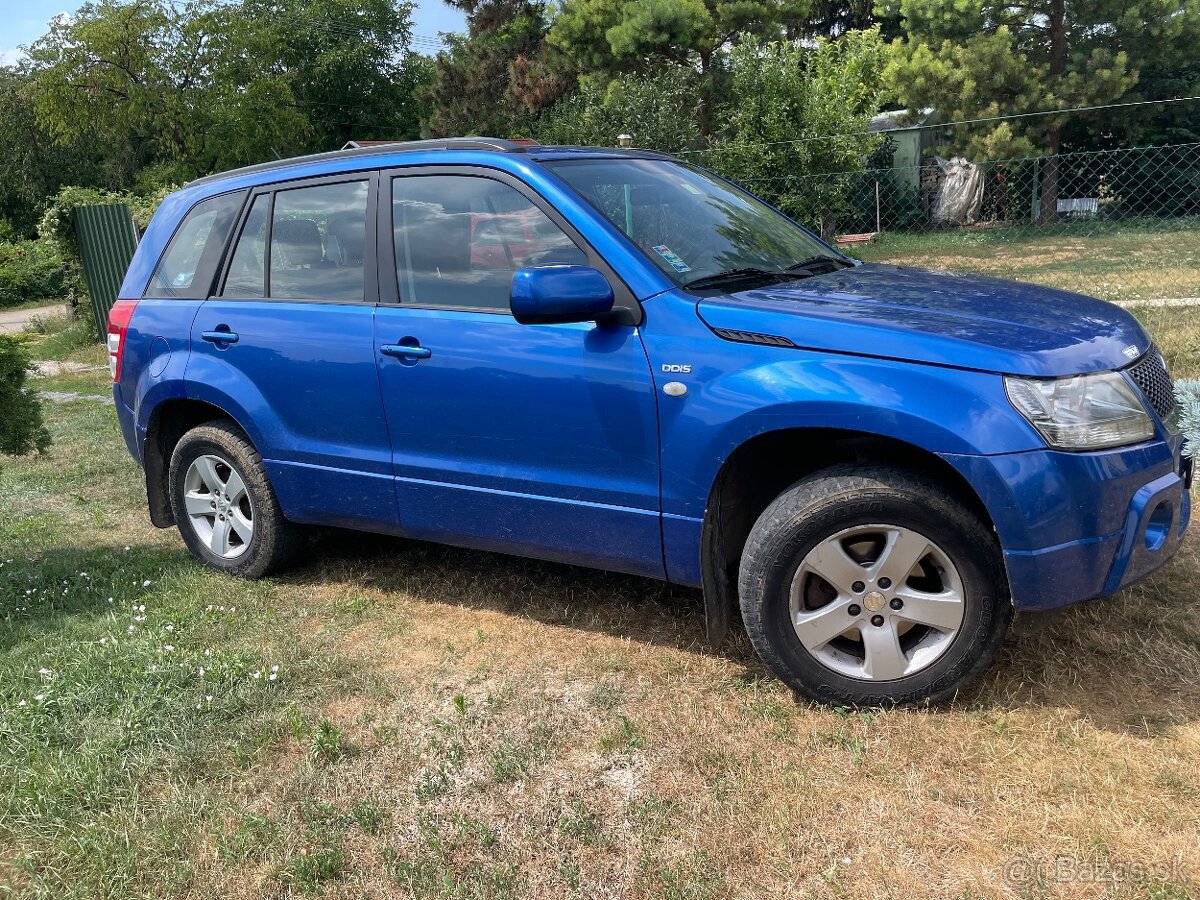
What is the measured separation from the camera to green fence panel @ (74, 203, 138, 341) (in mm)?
13695

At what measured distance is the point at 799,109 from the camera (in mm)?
14406

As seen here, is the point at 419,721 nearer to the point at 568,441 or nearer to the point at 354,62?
the point at 568,441

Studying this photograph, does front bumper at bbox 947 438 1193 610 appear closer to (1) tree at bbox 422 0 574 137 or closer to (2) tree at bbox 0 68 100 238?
(1) tree at bbox 422 0 574 137

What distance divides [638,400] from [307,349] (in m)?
1.52

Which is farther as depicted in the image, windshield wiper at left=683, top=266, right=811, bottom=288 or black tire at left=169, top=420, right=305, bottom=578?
black tire at left=169, top=420, right=305, bottom=578

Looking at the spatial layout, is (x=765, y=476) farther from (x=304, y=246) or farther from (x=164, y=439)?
(x=164, y=439)

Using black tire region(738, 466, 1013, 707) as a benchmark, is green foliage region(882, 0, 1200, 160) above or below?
above

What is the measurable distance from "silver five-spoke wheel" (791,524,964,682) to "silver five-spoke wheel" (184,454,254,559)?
2.61 meters

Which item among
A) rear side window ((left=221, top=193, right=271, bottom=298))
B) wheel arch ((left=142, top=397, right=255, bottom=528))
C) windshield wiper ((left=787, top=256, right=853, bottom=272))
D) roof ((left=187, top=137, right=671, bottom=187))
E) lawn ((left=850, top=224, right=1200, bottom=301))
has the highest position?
roof ((left=187, top=137, right=671, bottom=187))

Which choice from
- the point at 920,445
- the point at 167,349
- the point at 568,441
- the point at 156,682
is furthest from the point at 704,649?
the point at 167,349

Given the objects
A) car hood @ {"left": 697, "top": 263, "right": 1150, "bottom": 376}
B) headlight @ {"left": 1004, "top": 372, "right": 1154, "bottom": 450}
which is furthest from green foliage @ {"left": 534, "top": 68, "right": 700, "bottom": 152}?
headlight @ {"left": 1004, "top": 372, "right": 1154, "bottom": 450}

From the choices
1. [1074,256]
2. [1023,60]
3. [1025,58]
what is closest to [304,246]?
[1074,256]

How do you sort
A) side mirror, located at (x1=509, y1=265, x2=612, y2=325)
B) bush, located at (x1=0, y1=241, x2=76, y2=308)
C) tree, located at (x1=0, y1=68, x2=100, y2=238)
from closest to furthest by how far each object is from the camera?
side mirror, located at (x1=509, y1=265, x2=612, y2=325) → bush, located at (x1=0, y1=241, x2=76, y2=308) → tree, located at (x1=0, y1=68, x2=100, y2=238)

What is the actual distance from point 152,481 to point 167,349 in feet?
2.23
